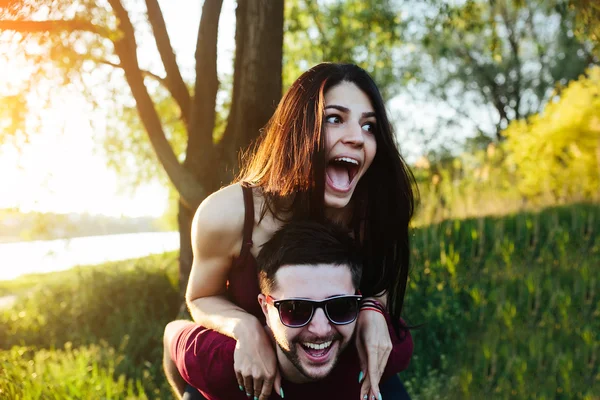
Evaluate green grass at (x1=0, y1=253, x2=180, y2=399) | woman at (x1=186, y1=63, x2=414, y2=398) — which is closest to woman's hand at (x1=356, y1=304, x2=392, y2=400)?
woman at (x1=186, y1=63, x2=414, y2=398)

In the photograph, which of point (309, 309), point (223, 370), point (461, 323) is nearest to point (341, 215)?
point (309, 309)

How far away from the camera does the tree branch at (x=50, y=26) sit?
4.02 meters

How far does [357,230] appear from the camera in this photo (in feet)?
9.04

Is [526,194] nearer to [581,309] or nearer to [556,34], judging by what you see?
[581,309]

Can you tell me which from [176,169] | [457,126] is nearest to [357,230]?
[176,169]

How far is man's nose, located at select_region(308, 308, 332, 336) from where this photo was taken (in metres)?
1.94

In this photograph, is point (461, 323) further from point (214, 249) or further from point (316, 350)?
point (316, 350)

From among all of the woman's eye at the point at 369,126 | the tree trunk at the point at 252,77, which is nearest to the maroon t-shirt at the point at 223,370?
the woman's eye at the point at 369,126

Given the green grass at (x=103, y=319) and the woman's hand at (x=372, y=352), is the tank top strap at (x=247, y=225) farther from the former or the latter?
the green grass at (x=103, y=319)

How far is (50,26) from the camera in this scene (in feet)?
13.8

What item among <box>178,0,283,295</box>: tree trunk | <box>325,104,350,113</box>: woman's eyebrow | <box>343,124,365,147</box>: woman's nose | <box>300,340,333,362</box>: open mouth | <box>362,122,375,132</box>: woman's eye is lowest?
<box>300,340,333,362</box>: open mouth

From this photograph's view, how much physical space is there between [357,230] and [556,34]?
24.1 meters

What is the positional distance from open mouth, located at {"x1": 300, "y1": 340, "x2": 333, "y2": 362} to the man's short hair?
0.25 metres

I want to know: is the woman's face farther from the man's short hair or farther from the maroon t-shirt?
the maroon t-shirt
